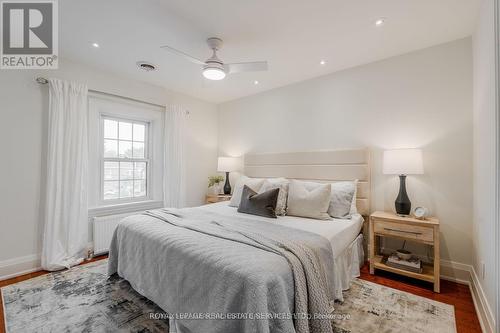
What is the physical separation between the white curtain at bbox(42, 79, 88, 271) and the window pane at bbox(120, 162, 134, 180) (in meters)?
0.65

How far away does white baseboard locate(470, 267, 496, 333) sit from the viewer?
1.65m

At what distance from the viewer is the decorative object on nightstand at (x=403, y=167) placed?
2.47 m

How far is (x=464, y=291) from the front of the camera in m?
2.29

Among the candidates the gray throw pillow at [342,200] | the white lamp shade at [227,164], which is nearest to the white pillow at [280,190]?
the gray throw pillow at [342,200]

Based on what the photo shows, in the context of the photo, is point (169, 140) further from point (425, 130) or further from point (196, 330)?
point (425, 130)

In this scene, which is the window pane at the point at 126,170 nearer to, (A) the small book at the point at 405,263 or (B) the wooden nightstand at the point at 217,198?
(B) the wooden nightstand at the point at 217,198

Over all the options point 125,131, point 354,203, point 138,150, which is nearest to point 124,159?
point 138,150

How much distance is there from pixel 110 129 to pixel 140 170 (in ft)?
2.68

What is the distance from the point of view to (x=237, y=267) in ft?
4.56

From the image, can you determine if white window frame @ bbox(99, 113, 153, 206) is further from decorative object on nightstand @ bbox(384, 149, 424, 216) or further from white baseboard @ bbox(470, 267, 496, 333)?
white baseboard @ bbox(470, 267, 496, 333)

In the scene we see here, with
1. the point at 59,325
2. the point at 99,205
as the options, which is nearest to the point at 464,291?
the point at 59,325

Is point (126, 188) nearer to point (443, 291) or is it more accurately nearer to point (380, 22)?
point (380, 22)

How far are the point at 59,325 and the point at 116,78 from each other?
3.13 metres

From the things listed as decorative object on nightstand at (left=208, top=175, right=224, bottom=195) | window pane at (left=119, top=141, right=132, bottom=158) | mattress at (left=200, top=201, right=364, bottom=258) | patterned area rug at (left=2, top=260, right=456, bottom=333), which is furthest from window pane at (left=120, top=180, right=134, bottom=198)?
mattress at (left=200, top=201, right=364, bottom=258)
